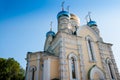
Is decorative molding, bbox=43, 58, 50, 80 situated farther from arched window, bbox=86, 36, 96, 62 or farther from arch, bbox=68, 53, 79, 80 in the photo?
arched window, bbox=86, 36, 96, 62

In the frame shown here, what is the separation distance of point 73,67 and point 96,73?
268cm

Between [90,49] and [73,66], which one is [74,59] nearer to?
[73,66]

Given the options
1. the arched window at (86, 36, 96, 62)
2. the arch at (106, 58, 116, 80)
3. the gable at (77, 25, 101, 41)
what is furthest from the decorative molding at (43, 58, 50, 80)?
the arch at (106, 58, 116, 80)

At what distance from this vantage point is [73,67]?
42.1 ft

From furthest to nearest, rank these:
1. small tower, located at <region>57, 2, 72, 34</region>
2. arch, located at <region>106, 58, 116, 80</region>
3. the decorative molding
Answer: small tower, located at <region>57, 2, 72, 34</region>
arch, located at <region>106, 58, 116, 80</region>
the decorative molding

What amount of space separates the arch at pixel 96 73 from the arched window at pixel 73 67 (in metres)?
1.37

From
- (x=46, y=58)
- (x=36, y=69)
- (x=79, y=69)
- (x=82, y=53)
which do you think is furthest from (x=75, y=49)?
(x=36, y=69)

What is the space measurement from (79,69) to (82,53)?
1.98 metres

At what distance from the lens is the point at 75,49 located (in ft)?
45.1

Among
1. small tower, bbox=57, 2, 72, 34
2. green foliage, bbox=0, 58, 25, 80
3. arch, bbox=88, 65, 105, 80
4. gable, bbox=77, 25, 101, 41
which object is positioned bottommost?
arch, bbox=88, 65, 105, 80

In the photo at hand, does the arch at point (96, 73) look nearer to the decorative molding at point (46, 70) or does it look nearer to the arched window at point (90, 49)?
the arched window at point (90, 49)

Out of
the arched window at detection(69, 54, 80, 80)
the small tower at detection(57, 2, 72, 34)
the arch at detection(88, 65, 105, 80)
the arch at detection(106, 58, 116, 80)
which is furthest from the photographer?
the small tower at detection(57, 2, 72, 34)

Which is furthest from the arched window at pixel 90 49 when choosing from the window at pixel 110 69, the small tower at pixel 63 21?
the small tower at pixel 63 21

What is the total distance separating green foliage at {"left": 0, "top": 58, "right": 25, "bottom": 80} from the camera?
16.8 metres
